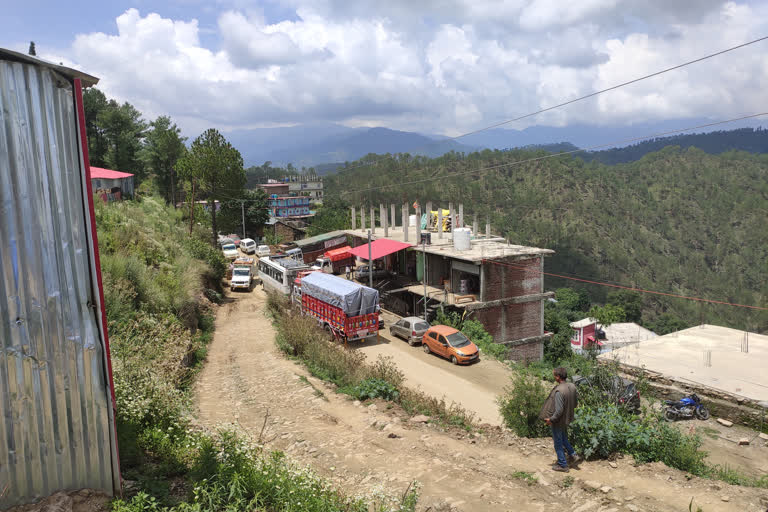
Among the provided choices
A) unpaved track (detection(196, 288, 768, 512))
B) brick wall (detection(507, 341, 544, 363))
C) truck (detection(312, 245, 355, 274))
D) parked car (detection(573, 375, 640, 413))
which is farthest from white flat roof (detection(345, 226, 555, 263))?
parked car (detection(573, 375, 640, 413))

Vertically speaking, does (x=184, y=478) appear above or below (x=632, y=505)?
above

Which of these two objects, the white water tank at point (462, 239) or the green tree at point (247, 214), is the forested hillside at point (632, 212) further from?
the white water tank at point (462, 239)

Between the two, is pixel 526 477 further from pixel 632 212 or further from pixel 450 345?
pixel 632 212

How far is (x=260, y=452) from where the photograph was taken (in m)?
6.65

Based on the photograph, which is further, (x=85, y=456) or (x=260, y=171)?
(x=260, y=171)

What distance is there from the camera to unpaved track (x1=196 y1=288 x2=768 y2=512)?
20.6 ft

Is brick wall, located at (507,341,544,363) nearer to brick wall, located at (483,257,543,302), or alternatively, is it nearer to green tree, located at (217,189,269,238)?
brick wall, located at (483,257,543,302)

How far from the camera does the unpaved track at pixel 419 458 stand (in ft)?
20.6

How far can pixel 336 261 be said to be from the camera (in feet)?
129

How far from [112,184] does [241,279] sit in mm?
10278

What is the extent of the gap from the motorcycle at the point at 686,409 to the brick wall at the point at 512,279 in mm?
10802

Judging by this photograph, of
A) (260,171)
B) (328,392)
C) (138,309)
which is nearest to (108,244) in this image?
(138,309)

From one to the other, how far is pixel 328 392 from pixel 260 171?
18798cm

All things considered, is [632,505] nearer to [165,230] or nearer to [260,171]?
[165,230]
